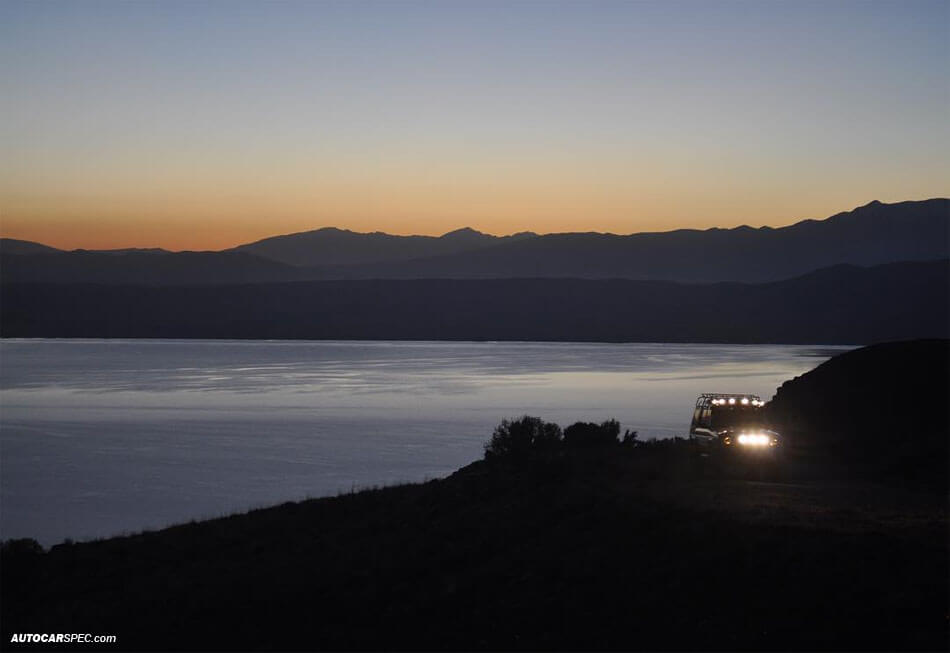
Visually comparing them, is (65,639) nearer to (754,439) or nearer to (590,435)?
(754,439)

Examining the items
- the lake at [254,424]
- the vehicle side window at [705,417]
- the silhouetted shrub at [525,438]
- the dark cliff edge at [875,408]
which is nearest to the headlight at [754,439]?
the vehicle side window at [705,417]

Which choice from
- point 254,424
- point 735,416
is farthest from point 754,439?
point 254,424

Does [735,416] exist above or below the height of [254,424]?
above

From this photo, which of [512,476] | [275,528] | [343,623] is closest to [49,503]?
[275,528]

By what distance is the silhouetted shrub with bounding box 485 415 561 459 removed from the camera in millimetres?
31672

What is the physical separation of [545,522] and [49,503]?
2635cm

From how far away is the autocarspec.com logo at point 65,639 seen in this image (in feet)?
45.4

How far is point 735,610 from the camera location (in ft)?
40.0

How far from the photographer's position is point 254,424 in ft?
223

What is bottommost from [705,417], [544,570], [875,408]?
[544,570]

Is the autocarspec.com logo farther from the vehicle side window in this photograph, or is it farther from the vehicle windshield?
the vehicle side window

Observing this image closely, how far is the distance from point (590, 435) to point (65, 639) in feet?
69.6

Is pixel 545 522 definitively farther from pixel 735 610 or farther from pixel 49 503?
pixel 49 503

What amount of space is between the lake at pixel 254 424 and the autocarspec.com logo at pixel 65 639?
17677mm
